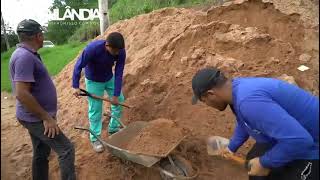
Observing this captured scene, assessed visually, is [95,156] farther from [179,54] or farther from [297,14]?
[297,14]

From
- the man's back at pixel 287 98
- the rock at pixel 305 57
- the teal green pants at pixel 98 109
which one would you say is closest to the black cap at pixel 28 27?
the teal green pants at pixel 98 109

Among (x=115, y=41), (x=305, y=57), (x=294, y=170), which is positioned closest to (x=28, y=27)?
(x=115, y=41)

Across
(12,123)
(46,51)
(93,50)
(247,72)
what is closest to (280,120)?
(93,50)

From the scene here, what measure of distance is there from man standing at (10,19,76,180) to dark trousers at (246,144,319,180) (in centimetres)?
193

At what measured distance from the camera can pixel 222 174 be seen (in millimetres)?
4941

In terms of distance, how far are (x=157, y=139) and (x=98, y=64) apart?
4.16 ft

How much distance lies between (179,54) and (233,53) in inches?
34.4

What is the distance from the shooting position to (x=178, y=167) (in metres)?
4.52

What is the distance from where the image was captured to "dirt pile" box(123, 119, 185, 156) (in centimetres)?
461

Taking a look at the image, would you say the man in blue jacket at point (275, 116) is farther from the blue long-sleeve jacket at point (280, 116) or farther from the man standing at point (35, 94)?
the man standing at point (35, 94)

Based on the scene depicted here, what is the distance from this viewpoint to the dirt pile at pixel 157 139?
4.61 metres

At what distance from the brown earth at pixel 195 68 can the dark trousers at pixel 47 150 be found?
2.37 feet

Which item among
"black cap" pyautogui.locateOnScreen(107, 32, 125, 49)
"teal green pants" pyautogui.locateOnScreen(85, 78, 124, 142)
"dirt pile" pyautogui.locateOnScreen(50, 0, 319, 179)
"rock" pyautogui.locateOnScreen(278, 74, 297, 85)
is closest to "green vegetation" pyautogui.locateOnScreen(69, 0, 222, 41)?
"dirt pile" pyautogui.locateOnScreen(50, 0, 319, 179)

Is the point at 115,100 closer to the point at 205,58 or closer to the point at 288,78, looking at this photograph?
the point at 205,58
